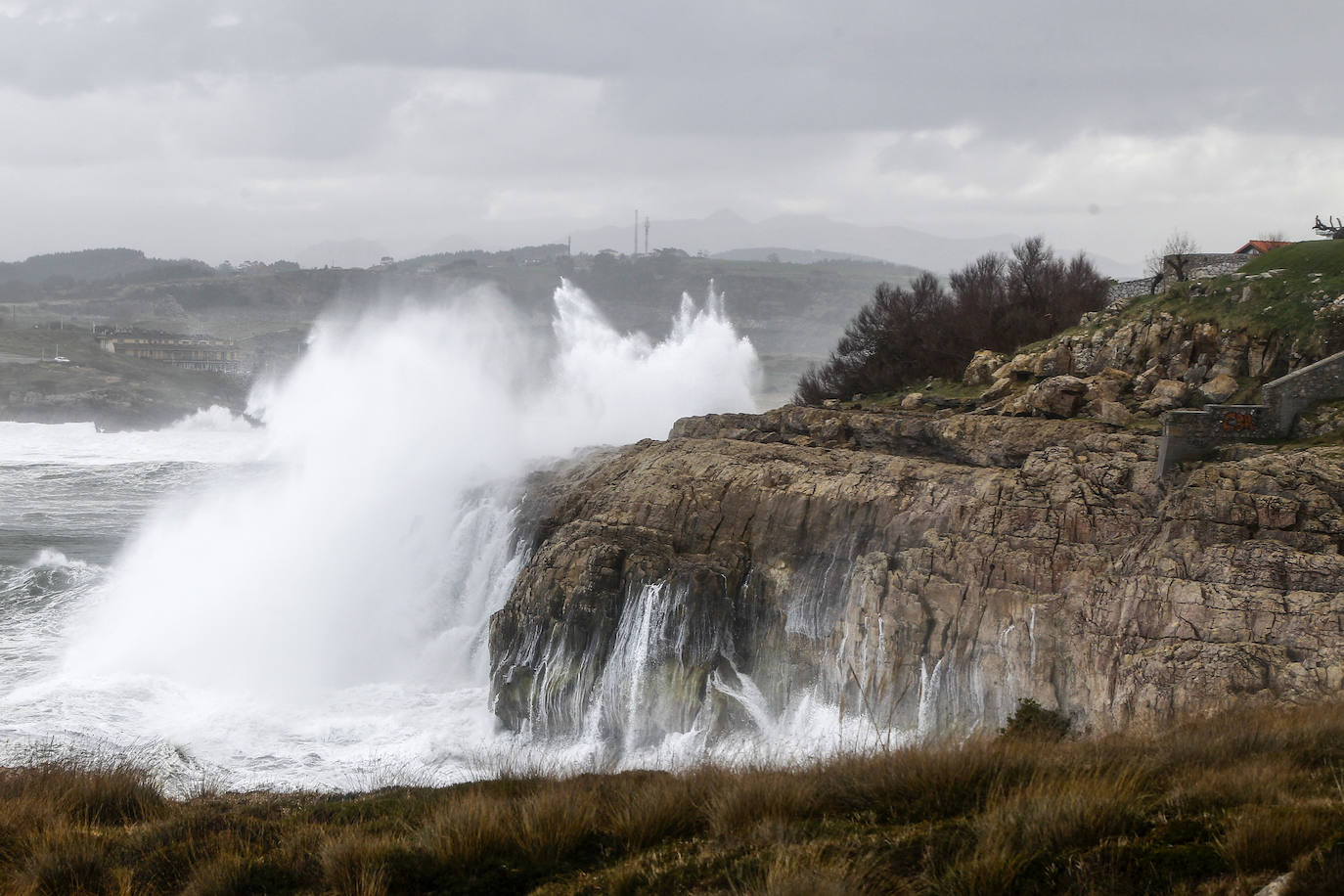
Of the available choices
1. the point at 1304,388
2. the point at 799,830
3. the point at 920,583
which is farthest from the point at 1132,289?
the point at 799,830

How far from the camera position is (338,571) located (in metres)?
24.0

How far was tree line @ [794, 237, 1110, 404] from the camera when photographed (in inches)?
1128

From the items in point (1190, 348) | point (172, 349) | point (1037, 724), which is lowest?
point (1037, 724)

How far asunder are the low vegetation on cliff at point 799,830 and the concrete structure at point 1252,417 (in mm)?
6763

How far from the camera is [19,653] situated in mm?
20000

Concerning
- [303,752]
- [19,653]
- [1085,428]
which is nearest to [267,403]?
[19,653]

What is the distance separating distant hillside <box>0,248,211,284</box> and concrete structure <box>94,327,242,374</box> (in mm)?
72597

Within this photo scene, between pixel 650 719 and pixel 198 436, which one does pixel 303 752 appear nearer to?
pixel 650 719

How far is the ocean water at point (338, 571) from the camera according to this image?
16.1 metres

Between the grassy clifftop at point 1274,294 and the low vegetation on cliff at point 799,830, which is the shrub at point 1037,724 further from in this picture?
the grassy clifftop at point 1274,294

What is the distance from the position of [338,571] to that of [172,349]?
8402 cm

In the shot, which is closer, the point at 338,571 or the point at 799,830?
the point at 799,830

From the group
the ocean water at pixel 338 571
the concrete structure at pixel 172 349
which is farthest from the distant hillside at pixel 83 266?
the ocean water at pixel 338 571

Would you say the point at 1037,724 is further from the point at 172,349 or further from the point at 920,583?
the point at 172,349
